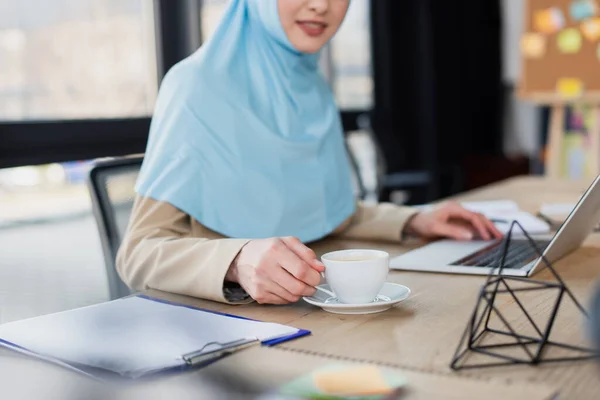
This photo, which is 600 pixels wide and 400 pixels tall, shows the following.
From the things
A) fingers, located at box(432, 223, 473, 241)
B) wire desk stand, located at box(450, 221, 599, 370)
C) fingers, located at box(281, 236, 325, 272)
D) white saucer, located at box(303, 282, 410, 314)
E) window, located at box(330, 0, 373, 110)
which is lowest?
fingers, located at box(432, 223, 473, 241)

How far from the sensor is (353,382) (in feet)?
2.18

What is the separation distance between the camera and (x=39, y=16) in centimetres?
247

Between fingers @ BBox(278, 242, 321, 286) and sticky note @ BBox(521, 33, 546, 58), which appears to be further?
sticky note @ BBox(521, 33, 546, 58)

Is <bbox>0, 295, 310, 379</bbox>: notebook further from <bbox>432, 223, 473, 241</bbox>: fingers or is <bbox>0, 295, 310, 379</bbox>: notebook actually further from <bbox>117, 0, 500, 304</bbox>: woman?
<bbox>432, 223, 473, 241</bbox>: fingers

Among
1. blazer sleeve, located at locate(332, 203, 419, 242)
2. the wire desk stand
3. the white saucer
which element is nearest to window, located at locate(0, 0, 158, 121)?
blazer sleeve, located at locate(332, 203, 419, 242)

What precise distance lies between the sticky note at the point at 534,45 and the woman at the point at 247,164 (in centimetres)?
262

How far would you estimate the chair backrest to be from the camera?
145 cm

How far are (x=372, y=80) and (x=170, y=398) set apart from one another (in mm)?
3882

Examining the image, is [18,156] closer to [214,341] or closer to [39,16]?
[39,16]

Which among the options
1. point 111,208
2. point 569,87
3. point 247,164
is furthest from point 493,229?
point 569,87

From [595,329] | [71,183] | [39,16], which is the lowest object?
[71,183]

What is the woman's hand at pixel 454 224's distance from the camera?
145 cm

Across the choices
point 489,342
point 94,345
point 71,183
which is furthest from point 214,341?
point 71,183

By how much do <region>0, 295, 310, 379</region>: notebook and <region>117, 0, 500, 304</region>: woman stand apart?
0.44 ft
